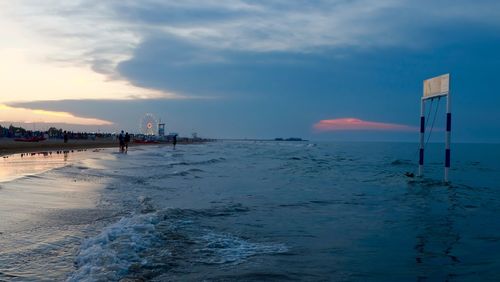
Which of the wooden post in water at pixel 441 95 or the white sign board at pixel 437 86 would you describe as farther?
the white sign board at pixel 437 86

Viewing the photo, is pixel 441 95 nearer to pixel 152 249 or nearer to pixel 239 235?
pixel 239 235

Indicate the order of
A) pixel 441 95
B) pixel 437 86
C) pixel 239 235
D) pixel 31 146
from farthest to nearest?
pixel 31 146 < pixel 437 86 < pixel 441 95 < pixel 239 235

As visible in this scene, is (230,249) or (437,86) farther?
(437,86)

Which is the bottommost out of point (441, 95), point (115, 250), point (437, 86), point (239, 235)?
point (239, 235)

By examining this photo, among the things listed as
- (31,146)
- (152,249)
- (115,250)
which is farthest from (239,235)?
(31,146)

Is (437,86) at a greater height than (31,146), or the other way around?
(437,86)

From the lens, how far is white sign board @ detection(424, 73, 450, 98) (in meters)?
18.6

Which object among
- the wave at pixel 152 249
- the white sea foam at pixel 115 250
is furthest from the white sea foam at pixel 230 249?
the white sea foam at pixel 115 250

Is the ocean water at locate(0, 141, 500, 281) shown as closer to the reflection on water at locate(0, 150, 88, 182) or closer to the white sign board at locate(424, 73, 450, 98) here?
the reflection on water at locate(0, 150, 88, 182)

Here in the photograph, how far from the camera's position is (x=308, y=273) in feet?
18.5

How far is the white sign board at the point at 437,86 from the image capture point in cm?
1859

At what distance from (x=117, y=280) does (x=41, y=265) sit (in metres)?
1.14

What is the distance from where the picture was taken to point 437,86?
64.3 ft

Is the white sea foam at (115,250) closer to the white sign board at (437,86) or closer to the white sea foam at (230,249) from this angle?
the white sea foam at (230,249)
